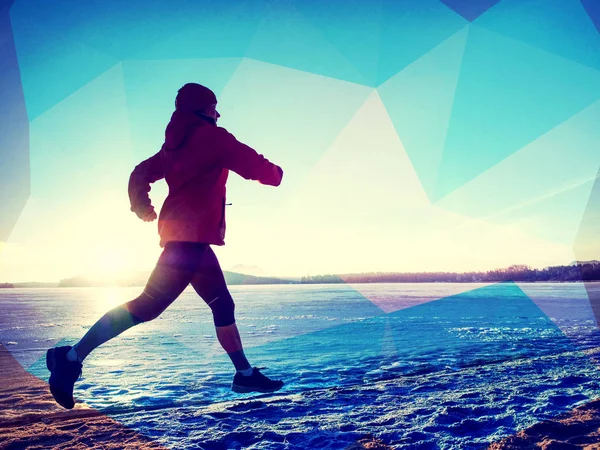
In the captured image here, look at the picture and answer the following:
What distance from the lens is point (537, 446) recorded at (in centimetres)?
212

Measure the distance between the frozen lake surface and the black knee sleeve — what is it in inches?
23.4

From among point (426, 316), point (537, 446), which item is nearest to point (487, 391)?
point (537, 446)

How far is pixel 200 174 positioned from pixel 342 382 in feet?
7.09

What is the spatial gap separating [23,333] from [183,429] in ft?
18.8

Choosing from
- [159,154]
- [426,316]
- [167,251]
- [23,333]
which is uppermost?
[159,154]

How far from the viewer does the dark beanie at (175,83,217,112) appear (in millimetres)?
2424

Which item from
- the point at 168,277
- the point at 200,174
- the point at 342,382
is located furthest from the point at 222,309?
the point at 342,382

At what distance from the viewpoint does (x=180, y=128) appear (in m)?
2.37

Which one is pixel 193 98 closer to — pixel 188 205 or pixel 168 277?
pixel 188 205

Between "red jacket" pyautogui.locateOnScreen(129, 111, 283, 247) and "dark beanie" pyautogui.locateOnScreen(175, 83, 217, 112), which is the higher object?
"dark beanie" pyautogui.locateOnScreen(175, 83, 217, 112)

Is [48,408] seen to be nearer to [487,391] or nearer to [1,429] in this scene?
[1,429]
